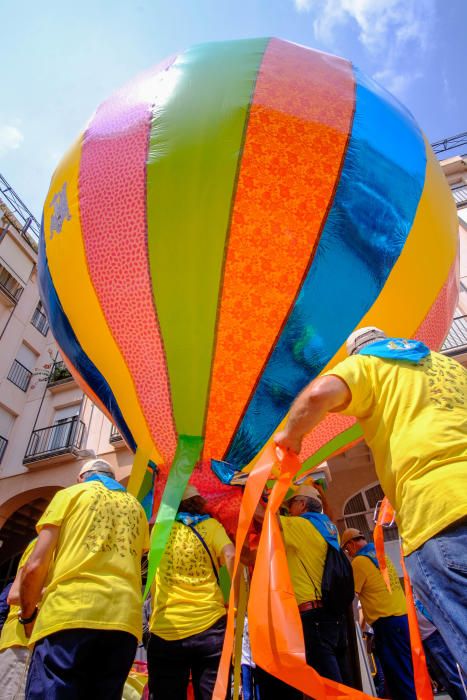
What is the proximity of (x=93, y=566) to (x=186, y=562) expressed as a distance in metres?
0.72

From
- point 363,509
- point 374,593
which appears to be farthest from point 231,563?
point 363,509

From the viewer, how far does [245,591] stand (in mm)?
2365

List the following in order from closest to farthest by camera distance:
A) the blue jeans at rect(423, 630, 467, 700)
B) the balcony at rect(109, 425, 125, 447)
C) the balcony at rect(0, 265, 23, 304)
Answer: the blue jeans at rect(423, 630, 467, 700)
the balcony at rect(109, 425, 125, 447)
the balcony at rect(0, 265, 23, 304)

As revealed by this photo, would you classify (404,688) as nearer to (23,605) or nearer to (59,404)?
(23,605)

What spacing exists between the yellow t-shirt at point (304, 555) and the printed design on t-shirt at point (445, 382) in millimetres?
1375

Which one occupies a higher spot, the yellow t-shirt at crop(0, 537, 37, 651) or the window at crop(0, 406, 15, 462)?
the window at crop(0, 406, 15, 462)

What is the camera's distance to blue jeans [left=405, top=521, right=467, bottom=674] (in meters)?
1.17

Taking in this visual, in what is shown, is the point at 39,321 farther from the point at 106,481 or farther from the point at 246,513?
the point at 246,513

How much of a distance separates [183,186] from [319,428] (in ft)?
5.43

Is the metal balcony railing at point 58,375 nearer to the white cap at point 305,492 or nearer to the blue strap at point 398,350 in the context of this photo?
the white cap at point 305,492

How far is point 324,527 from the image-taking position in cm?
273

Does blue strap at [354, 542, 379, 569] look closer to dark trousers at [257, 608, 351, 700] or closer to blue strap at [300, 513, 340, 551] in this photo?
blue strap at [300, 513, 340, 551]

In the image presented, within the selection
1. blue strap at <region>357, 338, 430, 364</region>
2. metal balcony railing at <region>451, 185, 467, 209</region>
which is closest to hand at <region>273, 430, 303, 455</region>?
blue strap at <region>357, 338, 430, 364</region>

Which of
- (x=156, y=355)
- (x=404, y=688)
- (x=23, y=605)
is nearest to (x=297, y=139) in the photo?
(x=156, y=355)
